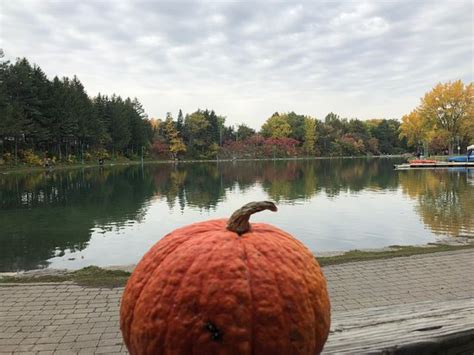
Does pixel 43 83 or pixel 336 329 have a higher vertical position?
pixel 43 83

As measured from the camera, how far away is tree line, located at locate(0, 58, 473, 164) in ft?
173

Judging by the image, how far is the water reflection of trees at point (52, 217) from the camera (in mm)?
11000

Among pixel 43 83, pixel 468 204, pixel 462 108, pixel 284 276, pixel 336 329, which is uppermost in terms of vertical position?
pixel 43 83

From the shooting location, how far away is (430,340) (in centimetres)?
164

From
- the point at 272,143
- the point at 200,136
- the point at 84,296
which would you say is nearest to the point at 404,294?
the point at 84,296

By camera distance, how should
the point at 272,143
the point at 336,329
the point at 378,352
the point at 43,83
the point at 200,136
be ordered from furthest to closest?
the point at 272,143
the point at 200,136
the point at 43,83
the point at 336,329
the point at 378,352

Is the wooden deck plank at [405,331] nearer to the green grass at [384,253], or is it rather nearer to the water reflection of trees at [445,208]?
the green grass at [384,253]

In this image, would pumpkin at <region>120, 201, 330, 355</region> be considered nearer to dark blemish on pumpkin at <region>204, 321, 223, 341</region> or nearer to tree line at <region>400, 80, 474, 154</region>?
A: dark blemish on pumpkin at <region>204, 321, 223, 341</region>

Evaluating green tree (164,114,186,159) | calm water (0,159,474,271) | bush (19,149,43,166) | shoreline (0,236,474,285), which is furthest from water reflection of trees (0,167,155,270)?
green tree (164,114,186,159)

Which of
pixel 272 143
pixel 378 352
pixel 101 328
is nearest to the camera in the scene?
pixel 378 352

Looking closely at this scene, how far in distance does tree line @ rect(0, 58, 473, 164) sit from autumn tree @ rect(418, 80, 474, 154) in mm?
209

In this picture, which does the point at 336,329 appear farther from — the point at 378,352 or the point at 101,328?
the point at 101,328

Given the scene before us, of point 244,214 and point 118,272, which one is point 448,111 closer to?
point 118,272

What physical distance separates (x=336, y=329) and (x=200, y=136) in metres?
96.3
